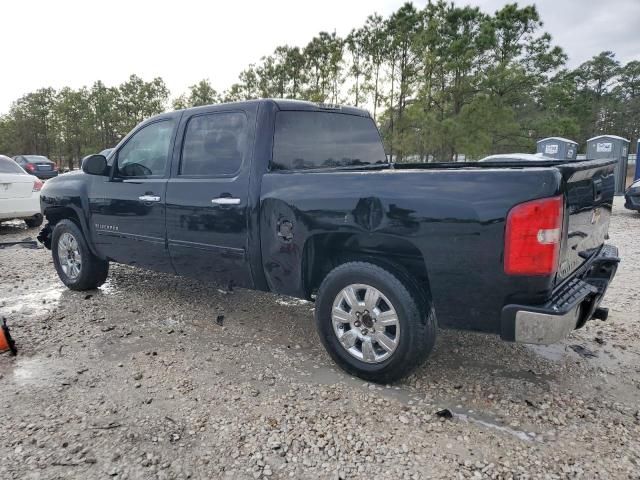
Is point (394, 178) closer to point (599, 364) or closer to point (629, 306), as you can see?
point (599, 364)

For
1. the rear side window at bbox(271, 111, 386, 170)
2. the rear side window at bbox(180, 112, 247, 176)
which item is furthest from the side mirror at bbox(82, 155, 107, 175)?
the rear side window at bbox(271, 111, 386, 170)

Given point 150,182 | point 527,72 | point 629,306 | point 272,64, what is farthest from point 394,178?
point 272,64

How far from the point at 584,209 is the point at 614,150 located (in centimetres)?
1543

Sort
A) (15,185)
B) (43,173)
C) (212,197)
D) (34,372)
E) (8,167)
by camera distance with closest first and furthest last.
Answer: (34,372)
(212,197)
(15,185)
(8,167)
(43,173)

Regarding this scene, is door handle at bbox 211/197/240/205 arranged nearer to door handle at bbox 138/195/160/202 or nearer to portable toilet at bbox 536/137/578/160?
door handle at bbox 138/195/160/202

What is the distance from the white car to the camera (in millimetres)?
8664

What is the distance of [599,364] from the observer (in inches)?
134

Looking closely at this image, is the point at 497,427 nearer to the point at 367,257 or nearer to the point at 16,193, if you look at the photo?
the point at 367,257

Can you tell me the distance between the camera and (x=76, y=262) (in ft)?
17.3

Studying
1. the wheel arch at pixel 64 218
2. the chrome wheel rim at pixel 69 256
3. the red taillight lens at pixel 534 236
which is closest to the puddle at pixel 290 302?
the wheel arch at pixel 64 218

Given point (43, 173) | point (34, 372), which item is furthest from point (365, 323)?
point (43, 173)

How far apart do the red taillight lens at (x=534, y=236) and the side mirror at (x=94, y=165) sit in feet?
12.8

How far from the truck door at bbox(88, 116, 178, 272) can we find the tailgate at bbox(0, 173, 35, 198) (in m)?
5.09

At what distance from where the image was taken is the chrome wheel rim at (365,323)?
2.97 metres
